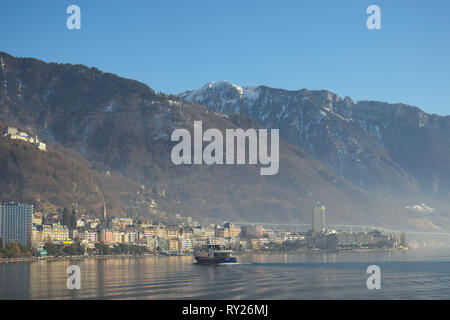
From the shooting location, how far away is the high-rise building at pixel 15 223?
7037 inches

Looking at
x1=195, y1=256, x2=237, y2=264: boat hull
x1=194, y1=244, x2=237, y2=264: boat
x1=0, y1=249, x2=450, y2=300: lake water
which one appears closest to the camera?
x1=0, y1=249, x2=450, y2=300: lake water

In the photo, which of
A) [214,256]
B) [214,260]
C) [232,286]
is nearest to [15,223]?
[214,256]

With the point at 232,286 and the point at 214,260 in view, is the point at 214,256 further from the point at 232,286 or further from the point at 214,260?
the point at 232,286

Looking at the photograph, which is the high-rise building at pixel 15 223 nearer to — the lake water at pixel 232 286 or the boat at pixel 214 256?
the boat at pixel 214 256

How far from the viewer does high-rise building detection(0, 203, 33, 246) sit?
17875 cm

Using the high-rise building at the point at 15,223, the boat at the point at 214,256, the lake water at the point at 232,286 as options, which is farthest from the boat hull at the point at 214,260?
the high-rise building at the point at 15,223

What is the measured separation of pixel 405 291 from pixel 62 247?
123945 mm

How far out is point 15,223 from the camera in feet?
598

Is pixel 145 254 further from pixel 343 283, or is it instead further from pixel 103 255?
pixel 343 283

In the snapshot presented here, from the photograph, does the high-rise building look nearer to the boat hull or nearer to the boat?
the boat

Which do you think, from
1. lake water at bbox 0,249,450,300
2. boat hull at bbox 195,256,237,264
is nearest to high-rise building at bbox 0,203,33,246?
boat hull at bbox 195,256,237,264
